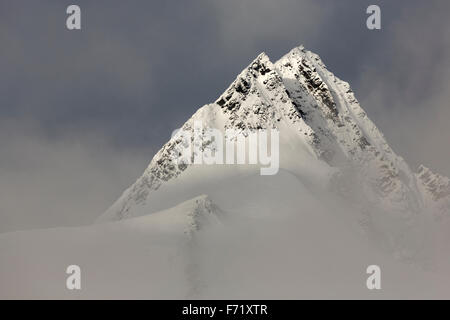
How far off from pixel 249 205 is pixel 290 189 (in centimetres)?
1269

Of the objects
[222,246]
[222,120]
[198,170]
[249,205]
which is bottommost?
[222,246]

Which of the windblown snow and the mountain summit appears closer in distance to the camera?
the windblown snow

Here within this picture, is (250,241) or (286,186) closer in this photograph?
(250,241)

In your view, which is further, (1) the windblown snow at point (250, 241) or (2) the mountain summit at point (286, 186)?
(2) the mountain summit at point (286, 186)

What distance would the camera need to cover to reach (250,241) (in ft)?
415

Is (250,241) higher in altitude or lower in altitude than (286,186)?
lower

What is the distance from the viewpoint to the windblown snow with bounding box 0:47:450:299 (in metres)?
106

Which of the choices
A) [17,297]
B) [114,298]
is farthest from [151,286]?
[17,297]

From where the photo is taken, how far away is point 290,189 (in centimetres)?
15588

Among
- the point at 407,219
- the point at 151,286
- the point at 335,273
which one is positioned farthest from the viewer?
the point at 407,219

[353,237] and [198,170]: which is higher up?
[198,170]

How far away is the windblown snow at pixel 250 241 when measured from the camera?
4178 inches

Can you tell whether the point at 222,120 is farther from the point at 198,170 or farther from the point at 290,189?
the point at 290,189
